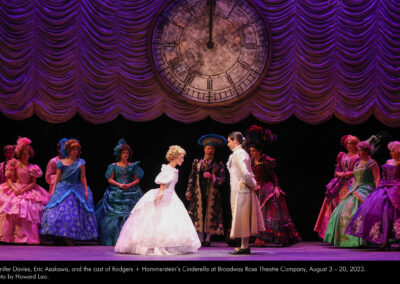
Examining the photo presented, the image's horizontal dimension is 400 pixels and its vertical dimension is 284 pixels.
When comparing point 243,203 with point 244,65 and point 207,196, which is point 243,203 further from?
point 244,65

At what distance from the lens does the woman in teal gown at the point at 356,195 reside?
7445 millimetres

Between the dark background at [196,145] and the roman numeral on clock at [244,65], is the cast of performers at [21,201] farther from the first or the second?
the roman numeral on clock at [244,65]

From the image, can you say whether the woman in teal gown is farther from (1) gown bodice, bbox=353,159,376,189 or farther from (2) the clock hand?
(2) the clock hand

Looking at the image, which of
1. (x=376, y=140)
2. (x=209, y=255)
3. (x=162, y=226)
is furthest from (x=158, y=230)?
(x=376, y=140)

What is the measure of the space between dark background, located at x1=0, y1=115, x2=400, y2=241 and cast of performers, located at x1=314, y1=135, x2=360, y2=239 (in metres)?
0.61

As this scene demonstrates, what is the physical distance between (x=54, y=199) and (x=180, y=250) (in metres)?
2.39

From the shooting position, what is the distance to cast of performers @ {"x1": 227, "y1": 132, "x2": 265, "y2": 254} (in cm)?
620

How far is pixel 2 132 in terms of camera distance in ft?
29.1

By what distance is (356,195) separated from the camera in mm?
7527

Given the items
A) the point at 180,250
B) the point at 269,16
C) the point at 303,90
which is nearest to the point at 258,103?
the point at 303,90
